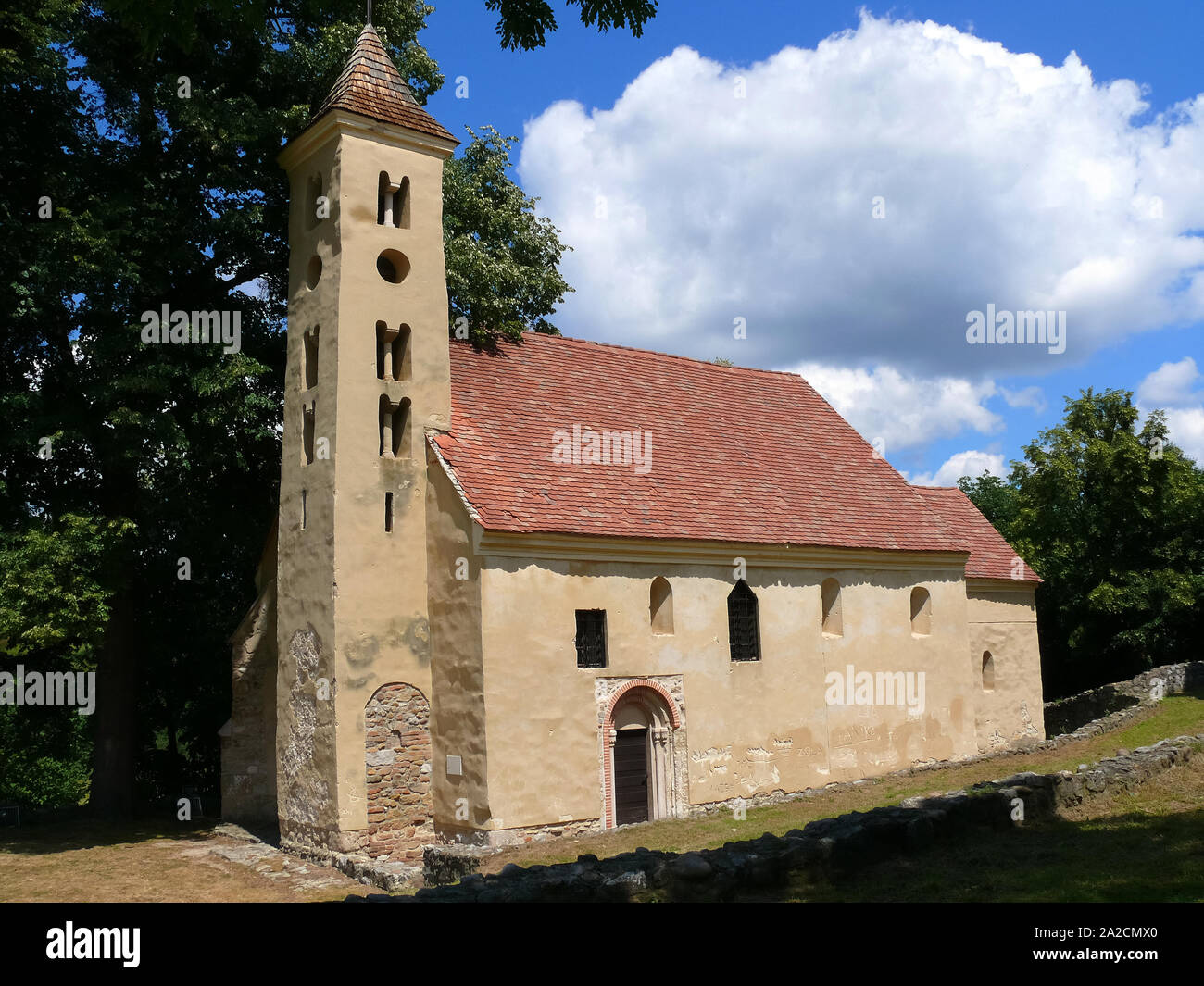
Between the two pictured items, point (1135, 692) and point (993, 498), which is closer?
point (1135, 692)

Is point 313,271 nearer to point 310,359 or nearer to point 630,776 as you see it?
point 310,359

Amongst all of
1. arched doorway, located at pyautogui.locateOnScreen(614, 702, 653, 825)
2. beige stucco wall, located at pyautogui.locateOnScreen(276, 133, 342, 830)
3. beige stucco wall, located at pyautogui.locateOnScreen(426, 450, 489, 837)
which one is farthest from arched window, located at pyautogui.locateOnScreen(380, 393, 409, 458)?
arched doorway, located at pyautogui.locateOnScreen(614, 702, 653, 825)

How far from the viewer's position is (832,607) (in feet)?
74.7

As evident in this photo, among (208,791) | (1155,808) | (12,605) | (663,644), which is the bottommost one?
(208,791)

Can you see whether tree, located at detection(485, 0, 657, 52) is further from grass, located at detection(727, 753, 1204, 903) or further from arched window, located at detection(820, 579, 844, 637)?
arched window, located at detection(820, 579, 844, 637)

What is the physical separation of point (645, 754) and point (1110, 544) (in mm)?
25088

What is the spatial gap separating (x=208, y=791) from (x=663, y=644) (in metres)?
17.6

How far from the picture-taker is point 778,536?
21625mm

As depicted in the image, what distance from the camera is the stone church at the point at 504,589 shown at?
1756cm

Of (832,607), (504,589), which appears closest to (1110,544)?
(832,607)

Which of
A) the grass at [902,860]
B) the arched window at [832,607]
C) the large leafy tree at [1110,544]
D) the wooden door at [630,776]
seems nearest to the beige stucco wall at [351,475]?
the grass at [902,860]

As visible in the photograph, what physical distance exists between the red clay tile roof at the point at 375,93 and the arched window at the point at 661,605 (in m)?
10.3
